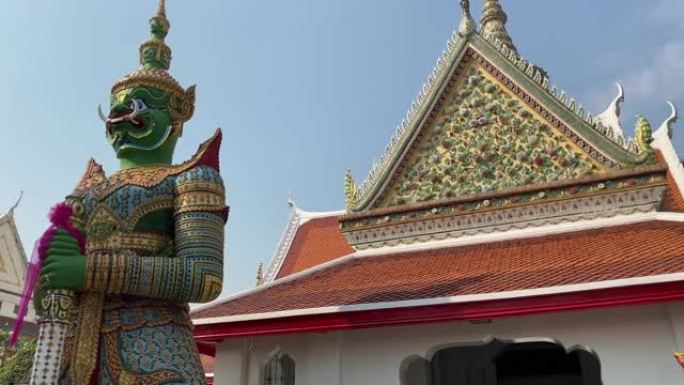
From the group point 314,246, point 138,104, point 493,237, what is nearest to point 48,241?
point 138,104

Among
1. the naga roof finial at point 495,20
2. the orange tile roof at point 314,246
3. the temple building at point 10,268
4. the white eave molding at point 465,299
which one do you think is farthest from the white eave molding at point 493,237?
the temple building at point 10,268

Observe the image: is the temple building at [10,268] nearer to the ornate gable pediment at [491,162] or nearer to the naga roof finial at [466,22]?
the ornate gable pediment at [491,162]

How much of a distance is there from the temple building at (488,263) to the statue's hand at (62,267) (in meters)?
2.09

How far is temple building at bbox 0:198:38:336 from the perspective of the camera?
1602 centimetres

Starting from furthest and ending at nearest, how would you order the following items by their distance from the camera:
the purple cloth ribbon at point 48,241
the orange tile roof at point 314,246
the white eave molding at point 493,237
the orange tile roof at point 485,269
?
the orange tile roof at point 314,246, the white eave molding at point 493,237, the orange tile roof at point 485,269, the purple cloth ribbon at point 48,241

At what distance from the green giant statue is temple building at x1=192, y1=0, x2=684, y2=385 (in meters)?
1.63

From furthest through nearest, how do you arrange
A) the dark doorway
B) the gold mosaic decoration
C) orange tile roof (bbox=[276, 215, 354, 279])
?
orange tile roof (bbox=[276, 215, 354, 279]) → the dark doorway → the gold mosaic decoration

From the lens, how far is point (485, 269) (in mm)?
5223

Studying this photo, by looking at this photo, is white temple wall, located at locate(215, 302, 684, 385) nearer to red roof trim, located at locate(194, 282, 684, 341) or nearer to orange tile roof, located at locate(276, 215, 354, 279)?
red roof trim, located at locate(194, 282, 684, 341)

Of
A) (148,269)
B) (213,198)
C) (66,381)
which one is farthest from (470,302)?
(66,381)

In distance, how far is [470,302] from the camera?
4461 millimetres

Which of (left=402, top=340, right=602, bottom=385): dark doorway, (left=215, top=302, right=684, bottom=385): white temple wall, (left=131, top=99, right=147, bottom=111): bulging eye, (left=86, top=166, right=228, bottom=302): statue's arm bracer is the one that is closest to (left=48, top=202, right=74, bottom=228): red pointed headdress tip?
(left=86, top=166, right=228, bottom=302): statue's arm bracer

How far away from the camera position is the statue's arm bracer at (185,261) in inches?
131

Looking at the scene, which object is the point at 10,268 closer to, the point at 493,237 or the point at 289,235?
the point at 289,235
